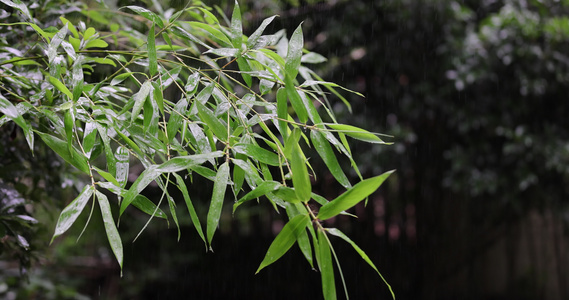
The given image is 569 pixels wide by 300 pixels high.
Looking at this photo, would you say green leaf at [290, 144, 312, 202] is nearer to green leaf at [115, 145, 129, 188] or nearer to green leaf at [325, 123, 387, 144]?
green leaf at [325, 123, 387, 144]

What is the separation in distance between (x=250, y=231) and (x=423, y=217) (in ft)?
4.54

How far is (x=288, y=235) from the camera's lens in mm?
520

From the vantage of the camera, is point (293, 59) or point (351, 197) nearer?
point (351, 197)

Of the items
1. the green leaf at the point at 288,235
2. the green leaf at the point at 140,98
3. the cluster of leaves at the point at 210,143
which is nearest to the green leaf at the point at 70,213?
the cluster of leaves at the point at 210,143

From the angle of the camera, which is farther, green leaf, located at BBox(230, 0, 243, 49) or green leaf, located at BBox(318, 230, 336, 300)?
green leaf, located at BBox(230, 0, 243, 49)

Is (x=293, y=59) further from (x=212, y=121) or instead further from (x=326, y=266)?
(x=326, y=266)

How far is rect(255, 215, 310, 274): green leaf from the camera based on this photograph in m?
0.52

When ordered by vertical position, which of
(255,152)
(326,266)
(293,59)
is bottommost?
(326,266)

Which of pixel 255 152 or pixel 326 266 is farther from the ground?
pixel 255 152

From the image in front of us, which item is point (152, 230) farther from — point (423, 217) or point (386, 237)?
point (423, 217)

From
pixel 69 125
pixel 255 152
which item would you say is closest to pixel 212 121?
pixel 255 152

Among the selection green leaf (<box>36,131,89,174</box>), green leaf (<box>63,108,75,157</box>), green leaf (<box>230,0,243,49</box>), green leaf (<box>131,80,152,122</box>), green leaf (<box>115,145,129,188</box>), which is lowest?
green leaf (<box>115,145,129,188</box>)

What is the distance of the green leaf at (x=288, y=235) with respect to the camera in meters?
0.52

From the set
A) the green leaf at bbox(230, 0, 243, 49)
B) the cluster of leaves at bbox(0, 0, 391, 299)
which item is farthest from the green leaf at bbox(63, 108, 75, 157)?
the green leaf at bbox(230, 0, 243, 49)
